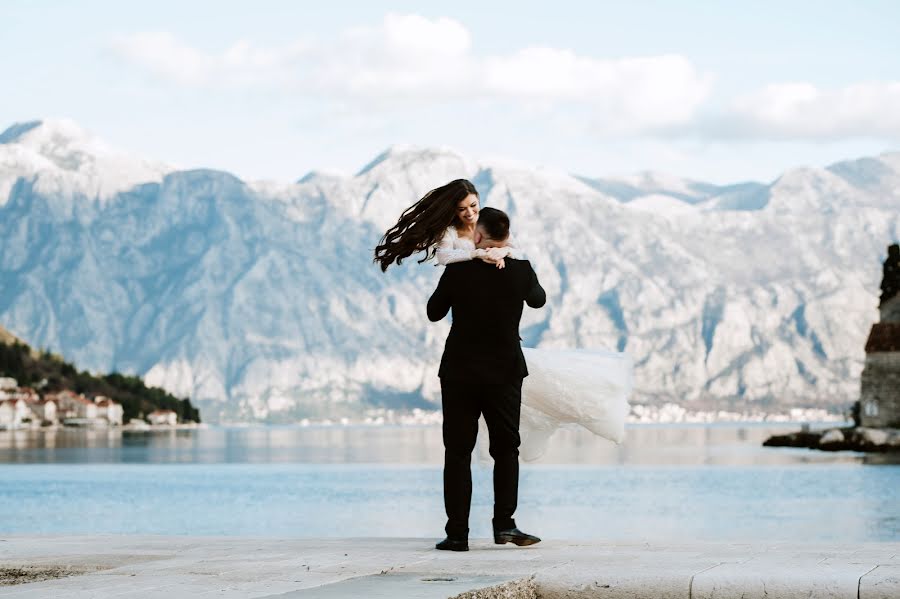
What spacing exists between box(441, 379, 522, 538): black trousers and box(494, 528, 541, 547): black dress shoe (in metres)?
0.05

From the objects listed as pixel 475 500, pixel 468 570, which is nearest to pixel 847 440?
pixel 475 500

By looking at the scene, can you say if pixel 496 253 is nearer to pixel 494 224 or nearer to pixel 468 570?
pixel 494 224

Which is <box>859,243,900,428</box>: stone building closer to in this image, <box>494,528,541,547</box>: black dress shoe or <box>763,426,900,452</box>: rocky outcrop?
<box>763,426,900,452</box>: rocky outcrop

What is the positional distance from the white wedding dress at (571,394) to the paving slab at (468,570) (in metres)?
1.67

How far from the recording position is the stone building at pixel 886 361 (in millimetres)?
93938

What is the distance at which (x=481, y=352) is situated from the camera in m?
12.3

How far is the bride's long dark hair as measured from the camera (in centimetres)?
1243

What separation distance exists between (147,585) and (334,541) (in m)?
4.18

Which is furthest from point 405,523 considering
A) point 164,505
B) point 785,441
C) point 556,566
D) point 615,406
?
point 785,441

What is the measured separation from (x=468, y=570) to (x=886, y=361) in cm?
8870

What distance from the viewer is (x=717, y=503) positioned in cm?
5534

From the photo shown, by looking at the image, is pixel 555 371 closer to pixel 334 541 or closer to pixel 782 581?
pixel 334 541

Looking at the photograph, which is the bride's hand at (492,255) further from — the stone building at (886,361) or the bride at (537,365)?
the stone building at (886,361)

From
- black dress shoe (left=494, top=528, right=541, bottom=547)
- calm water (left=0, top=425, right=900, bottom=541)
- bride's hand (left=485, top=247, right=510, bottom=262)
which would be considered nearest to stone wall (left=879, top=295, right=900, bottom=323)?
calm water (left=0, top=425, right=900, bottom=541)
